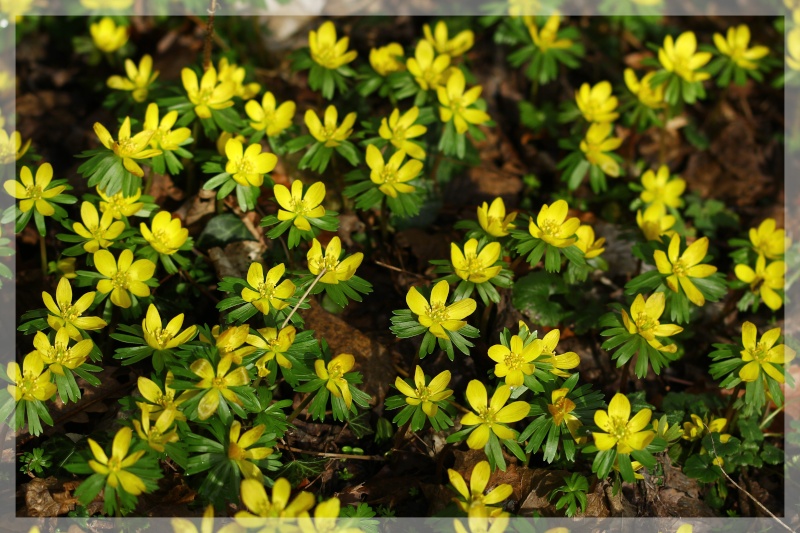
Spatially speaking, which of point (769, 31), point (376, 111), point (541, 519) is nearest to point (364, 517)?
point (541, 519)

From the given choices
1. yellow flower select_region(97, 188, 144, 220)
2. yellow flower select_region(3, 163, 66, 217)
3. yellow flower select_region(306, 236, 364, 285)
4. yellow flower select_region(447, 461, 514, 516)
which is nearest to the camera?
yellow flower select_region(447, 461, 514, 516)

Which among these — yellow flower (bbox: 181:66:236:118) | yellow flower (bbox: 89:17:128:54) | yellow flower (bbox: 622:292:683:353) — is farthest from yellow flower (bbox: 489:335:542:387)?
yellow flower (bbox: 89:17:128:54)

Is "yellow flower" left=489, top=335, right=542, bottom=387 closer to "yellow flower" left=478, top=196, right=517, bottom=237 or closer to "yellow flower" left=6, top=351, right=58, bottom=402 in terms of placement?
"yellow flower" left=478, top=196, right=517, bottom=237

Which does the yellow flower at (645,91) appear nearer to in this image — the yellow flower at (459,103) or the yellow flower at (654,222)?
the yellow flower at (654,222)

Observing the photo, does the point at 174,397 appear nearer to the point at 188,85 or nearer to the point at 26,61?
the point at 188,85

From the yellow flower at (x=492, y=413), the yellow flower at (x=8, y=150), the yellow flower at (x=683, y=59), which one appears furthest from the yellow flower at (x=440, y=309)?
the yellow flower at (x=683, y=59)

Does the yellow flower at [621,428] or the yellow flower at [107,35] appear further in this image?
the yellow flower at [107,35]
